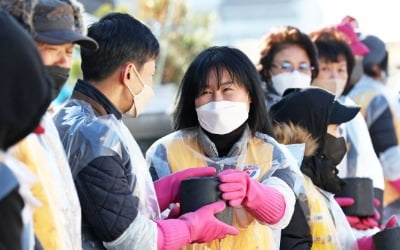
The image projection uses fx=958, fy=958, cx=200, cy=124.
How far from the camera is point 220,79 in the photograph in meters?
3.88

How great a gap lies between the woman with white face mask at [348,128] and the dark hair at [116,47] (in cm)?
172

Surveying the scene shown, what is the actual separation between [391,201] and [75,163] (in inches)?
124

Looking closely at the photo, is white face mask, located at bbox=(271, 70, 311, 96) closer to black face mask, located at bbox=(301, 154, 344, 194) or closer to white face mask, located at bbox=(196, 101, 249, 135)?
black face mask, located at bbox=(301, 154, 344, 194)

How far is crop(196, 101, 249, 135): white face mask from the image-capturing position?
3840 mm

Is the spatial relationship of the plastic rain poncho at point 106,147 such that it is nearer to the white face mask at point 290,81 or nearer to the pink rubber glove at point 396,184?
the white face mask at point 290,81

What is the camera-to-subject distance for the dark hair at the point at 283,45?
5.17 meters

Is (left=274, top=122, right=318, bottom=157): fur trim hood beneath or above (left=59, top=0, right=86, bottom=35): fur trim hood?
beneath

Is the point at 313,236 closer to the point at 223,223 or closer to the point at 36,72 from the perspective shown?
the point at 223,223

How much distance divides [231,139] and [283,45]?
139 cm

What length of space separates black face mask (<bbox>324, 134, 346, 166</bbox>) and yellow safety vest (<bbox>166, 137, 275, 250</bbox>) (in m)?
0.70

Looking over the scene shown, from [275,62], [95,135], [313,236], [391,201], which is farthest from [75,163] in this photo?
[391,201]

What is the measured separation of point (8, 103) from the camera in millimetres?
2148

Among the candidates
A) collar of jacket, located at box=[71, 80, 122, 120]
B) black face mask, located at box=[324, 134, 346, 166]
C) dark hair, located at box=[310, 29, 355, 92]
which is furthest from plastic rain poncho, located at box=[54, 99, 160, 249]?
dark hair, located at box=[310, 29, 355, 92]

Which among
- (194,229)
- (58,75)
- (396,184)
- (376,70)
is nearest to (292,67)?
(396,184)
